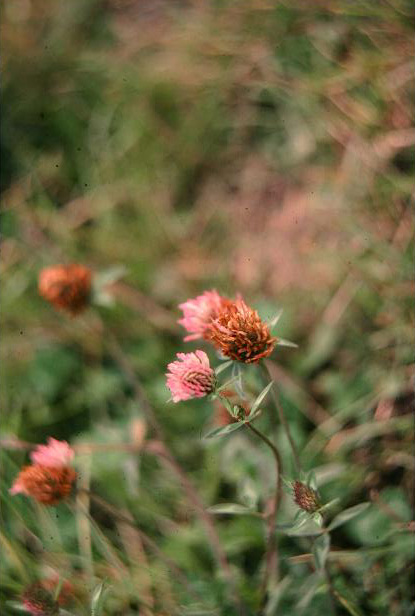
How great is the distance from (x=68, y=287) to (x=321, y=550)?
61cm

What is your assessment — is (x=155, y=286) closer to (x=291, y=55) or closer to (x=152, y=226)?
(x=152, y=226)

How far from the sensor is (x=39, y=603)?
878 millimetres

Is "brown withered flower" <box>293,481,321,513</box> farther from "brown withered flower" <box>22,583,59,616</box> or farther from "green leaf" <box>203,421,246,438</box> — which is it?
"brown withered flower" <box>22,583,59,616</box>

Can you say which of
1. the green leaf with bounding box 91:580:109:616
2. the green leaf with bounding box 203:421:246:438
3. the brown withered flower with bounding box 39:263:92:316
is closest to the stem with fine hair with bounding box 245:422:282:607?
the green leaf with bounding box 203:421:246:438

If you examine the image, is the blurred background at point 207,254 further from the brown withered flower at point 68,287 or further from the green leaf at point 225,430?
the green leaf at point 225,430

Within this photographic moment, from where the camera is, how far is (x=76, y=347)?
160 cm

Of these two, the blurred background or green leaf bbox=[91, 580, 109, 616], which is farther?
the blurred background

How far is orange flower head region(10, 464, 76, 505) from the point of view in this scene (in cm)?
91

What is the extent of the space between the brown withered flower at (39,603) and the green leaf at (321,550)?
347 mm

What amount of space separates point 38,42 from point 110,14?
245 millimetres

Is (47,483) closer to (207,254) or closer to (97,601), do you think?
(97,601)

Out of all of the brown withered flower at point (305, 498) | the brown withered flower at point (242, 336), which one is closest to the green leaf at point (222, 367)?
the brown withered flower at point (242, 336)

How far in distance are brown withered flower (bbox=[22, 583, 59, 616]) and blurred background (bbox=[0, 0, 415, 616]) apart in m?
0.10

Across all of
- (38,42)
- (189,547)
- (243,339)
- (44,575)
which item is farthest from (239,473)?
(38,42)
